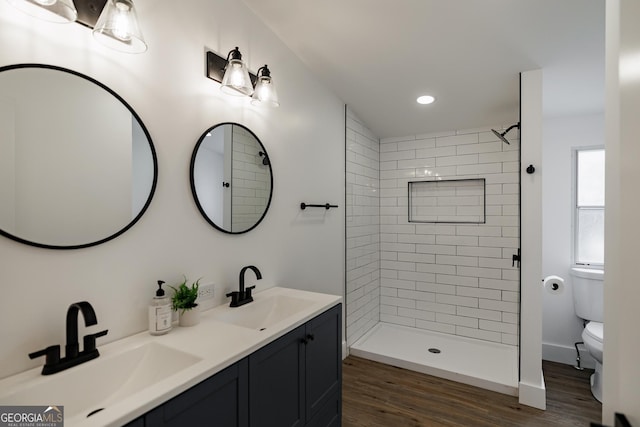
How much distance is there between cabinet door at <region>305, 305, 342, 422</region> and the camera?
1591mm

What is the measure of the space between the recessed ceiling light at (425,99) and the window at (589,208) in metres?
1.56

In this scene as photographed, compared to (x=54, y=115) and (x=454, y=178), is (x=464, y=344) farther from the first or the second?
(x=54, y=115)

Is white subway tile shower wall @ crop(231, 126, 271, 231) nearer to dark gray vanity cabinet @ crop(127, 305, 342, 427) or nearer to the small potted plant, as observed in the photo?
the small potted plant

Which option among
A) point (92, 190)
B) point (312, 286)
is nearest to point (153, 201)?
point (92, 190)

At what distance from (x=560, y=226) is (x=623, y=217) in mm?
2769

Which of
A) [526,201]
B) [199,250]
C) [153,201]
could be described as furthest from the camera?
[526,201]

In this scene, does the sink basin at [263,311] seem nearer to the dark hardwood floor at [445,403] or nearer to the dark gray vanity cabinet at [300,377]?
the dark gray vanity cabinet at [300,377]

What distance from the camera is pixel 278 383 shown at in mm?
1367

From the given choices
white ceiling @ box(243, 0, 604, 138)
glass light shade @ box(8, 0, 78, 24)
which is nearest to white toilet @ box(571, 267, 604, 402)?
white ceiling @ box(243, 0, 604, 138)

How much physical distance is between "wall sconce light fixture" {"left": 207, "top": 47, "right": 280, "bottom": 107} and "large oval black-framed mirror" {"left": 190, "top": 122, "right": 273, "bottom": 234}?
A: 20cm

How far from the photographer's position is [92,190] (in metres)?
1.19

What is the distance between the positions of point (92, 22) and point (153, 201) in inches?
28.4

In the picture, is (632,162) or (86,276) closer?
(632,162)

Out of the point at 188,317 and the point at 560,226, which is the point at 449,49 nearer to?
the point at 560,226
